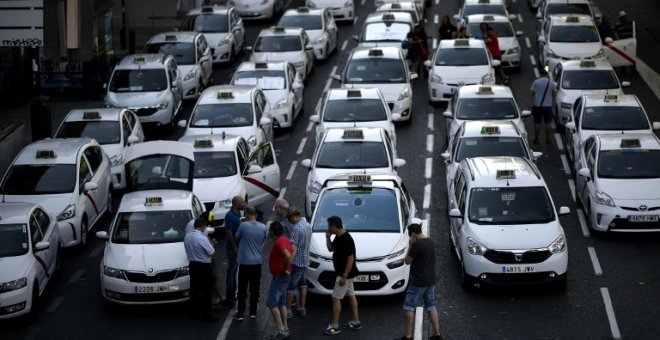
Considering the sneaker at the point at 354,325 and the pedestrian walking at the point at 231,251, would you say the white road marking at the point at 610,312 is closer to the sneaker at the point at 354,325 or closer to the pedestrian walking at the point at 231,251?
the sneaker at the point at 354,325

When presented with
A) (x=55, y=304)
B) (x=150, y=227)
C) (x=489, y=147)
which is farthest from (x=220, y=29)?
(x=55, y=304)

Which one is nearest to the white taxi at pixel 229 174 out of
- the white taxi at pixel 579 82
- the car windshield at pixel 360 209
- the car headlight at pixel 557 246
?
the car windshield at pixel 360 209

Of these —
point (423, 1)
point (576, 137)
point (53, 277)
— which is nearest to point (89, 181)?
point (53, 277)

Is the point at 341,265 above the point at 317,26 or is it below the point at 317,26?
below

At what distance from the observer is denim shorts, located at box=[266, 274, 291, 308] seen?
19.1 m

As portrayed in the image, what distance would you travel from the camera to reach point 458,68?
115 ft

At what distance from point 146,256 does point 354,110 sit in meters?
10.4

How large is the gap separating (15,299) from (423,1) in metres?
31.4

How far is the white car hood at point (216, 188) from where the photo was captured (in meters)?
25.2

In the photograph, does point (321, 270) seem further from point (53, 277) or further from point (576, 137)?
point (576, 137)

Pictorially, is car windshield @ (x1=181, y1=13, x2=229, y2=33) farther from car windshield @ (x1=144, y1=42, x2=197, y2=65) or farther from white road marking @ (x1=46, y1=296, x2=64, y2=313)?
white road marking @ (x1=46, y1=296, x2=64, y2=313)

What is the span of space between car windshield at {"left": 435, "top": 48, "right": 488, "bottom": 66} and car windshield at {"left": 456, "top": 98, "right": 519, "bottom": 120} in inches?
191

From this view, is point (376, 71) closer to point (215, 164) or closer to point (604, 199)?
point (215, 164)

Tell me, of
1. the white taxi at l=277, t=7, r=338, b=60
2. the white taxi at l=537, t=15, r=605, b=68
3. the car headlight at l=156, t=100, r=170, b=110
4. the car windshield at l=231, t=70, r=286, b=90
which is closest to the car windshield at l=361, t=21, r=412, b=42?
the white taxi at l=277, t=7, r=338, b=60
